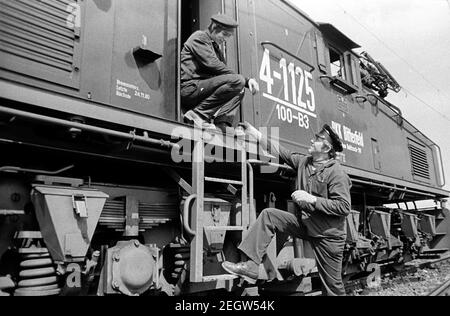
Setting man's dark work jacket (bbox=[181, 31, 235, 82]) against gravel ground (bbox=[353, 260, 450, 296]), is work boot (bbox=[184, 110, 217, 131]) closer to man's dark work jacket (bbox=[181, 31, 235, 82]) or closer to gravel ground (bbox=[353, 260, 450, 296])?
man's dark work jacket (bbox=[181, 31, 235, 82])

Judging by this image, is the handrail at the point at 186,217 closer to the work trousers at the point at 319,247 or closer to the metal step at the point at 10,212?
the work trousers at the point at 319,247

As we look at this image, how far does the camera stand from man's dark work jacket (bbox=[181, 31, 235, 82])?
309 cm

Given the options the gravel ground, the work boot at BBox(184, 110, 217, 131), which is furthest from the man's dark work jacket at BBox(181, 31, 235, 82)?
the gravel ground

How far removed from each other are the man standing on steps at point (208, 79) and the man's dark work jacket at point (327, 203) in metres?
0.95

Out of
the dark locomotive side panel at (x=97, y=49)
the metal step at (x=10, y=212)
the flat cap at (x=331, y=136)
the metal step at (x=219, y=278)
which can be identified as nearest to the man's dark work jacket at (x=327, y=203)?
the flat cap at (x=331, y=136)

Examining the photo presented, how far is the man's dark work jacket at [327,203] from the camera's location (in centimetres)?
300

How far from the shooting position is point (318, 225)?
3.10m

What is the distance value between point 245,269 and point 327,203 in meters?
0.82

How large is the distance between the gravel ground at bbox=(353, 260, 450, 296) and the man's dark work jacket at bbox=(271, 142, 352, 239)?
2.62m

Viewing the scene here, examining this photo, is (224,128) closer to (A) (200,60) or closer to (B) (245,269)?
(A) (200,60)

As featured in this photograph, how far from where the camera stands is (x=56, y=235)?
2.15m
